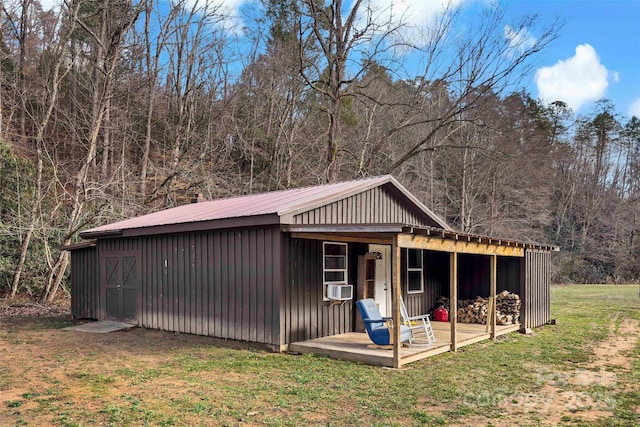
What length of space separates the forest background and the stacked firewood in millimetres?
7191

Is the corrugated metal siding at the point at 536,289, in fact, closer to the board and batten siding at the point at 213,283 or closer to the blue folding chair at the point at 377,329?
the blue folding chair at the point at 377,329

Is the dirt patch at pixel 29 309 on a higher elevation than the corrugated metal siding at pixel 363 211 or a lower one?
lower

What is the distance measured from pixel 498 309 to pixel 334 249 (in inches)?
170

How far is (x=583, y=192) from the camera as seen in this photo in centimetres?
3228

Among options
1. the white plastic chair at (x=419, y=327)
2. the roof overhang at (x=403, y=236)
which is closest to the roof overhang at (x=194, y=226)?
the roof overhang at (x=403, y=236)

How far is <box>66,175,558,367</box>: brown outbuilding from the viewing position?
25.9ft

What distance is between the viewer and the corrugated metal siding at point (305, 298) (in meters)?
8.07

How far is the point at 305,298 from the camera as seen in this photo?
842 centimetres

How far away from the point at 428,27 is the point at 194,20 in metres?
8.97

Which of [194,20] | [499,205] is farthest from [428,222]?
[499,205]

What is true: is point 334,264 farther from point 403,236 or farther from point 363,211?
point 403,236

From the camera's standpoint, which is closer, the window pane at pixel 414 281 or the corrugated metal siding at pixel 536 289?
the corrugated metal siding at pixel 536 289

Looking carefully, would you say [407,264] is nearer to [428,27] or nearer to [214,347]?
[214,347]

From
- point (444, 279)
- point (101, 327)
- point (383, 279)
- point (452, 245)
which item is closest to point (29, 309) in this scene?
point (101, 327)
